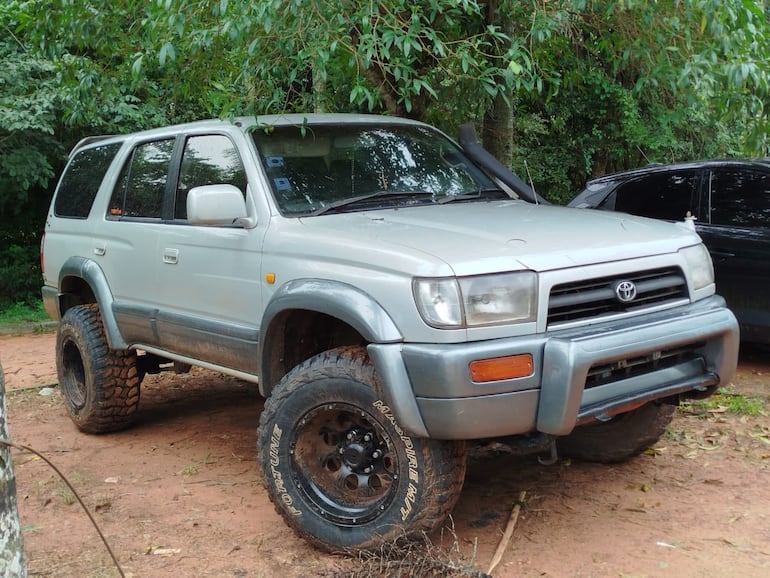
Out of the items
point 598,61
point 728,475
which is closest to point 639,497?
point 728,475

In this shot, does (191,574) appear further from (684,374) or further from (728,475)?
(728,475)

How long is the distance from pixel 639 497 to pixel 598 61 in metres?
7.37

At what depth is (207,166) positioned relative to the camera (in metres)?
4.88

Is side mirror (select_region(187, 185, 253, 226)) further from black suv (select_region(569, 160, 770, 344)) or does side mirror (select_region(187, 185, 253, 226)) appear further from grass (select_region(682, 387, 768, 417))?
black suv (select_region(569, 160, 770, 344))

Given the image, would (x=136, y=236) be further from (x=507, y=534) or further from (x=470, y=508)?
(x=507, y=534)

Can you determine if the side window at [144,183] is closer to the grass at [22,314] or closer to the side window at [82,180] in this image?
Answer: the side window at [82,180]

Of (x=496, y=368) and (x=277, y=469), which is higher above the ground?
(x=496, y=368)

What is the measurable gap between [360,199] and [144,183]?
182 cm

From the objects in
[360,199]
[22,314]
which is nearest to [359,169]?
[360,199]

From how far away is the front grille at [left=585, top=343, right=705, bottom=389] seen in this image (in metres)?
3.48

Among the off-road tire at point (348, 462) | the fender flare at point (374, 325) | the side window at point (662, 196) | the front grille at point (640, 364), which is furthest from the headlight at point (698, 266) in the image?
the side window at point (662, 196)

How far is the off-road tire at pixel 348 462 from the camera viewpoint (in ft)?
11.5

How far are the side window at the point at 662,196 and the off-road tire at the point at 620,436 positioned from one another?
275 cm

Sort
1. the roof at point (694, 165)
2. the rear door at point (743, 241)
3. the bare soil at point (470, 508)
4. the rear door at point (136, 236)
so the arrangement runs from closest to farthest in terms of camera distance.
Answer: the bare soil at point (470, 508), the rear door at point (136, 236), the rear door at point (743, 241), the roof at point (694, 165)
